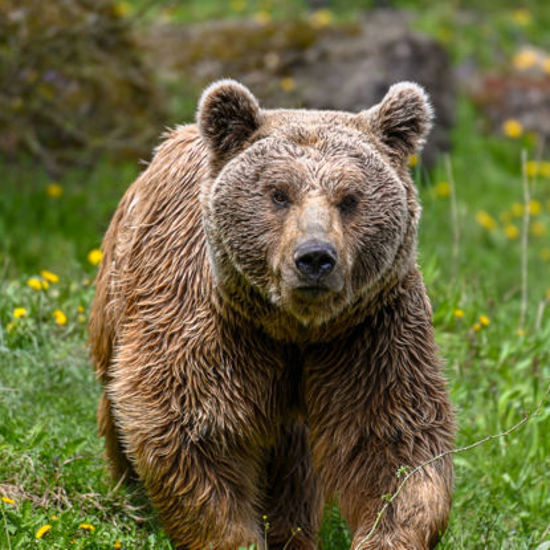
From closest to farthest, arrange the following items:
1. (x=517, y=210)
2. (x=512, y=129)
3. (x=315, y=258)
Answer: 1. (x=315, y=258)
2. (x=517, y=210)
3. (x=512, y=129)

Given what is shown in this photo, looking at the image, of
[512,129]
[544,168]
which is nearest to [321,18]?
[512,129]

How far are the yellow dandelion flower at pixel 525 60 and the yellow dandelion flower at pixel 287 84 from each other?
567cm

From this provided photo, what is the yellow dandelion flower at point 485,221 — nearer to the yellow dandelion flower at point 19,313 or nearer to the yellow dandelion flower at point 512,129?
the yellow dandelion flower at point 512,129

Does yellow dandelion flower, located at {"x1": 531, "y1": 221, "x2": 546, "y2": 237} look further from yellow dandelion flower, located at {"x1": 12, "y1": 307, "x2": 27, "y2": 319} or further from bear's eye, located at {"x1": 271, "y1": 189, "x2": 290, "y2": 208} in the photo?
bear's eye, located at {"x1": 271, "y1": 189, "x2": 290, "y2": 208}

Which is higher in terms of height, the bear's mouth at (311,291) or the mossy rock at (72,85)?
the bear's mouth at (311,291)

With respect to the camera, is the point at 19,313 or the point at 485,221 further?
the point at 485,221

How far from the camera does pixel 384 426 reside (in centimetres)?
453

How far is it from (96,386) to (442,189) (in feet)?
20.2

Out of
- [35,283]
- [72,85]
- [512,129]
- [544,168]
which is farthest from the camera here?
[512,129]

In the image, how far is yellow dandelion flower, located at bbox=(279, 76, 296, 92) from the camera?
1133 cm

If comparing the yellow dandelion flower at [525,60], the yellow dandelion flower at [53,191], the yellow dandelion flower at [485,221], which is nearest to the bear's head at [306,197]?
the yellow dandelion flower at [53,191]

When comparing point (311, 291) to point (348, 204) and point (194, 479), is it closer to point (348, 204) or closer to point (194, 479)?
point (348, 204)

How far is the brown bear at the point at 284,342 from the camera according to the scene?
434cm

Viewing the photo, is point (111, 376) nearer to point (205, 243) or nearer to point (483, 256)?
point (205, 243)
